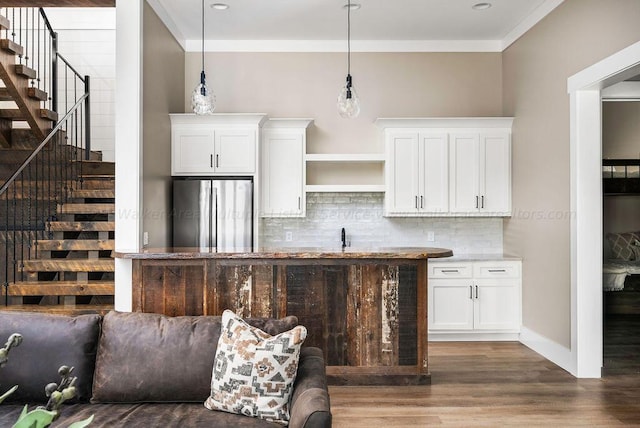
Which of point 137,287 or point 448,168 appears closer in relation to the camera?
point 137,287

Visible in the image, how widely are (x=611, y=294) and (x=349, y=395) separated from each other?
424 cm

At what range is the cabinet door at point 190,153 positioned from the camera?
19.2 feet

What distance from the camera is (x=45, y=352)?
2.65 metres

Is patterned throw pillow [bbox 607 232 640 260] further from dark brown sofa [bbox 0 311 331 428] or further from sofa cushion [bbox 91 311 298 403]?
sofa cushion [bbox 91 311 298 403]

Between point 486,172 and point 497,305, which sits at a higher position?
point 486,172

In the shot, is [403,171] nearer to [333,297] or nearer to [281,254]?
[333,297]

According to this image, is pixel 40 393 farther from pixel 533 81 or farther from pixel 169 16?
pixel 533 81

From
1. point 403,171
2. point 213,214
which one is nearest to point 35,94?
point 213,214

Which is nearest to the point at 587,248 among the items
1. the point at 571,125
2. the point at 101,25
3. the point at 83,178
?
the point at 571,125

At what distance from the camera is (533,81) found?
5.51m

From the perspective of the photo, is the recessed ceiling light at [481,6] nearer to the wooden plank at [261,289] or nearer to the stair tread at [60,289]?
the wooden plank at [261,289]

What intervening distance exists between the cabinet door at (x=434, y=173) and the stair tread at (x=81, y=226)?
3228 millimetres

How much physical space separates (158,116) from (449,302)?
3.44 meters

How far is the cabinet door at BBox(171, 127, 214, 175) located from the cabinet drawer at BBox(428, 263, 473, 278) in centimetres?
255
